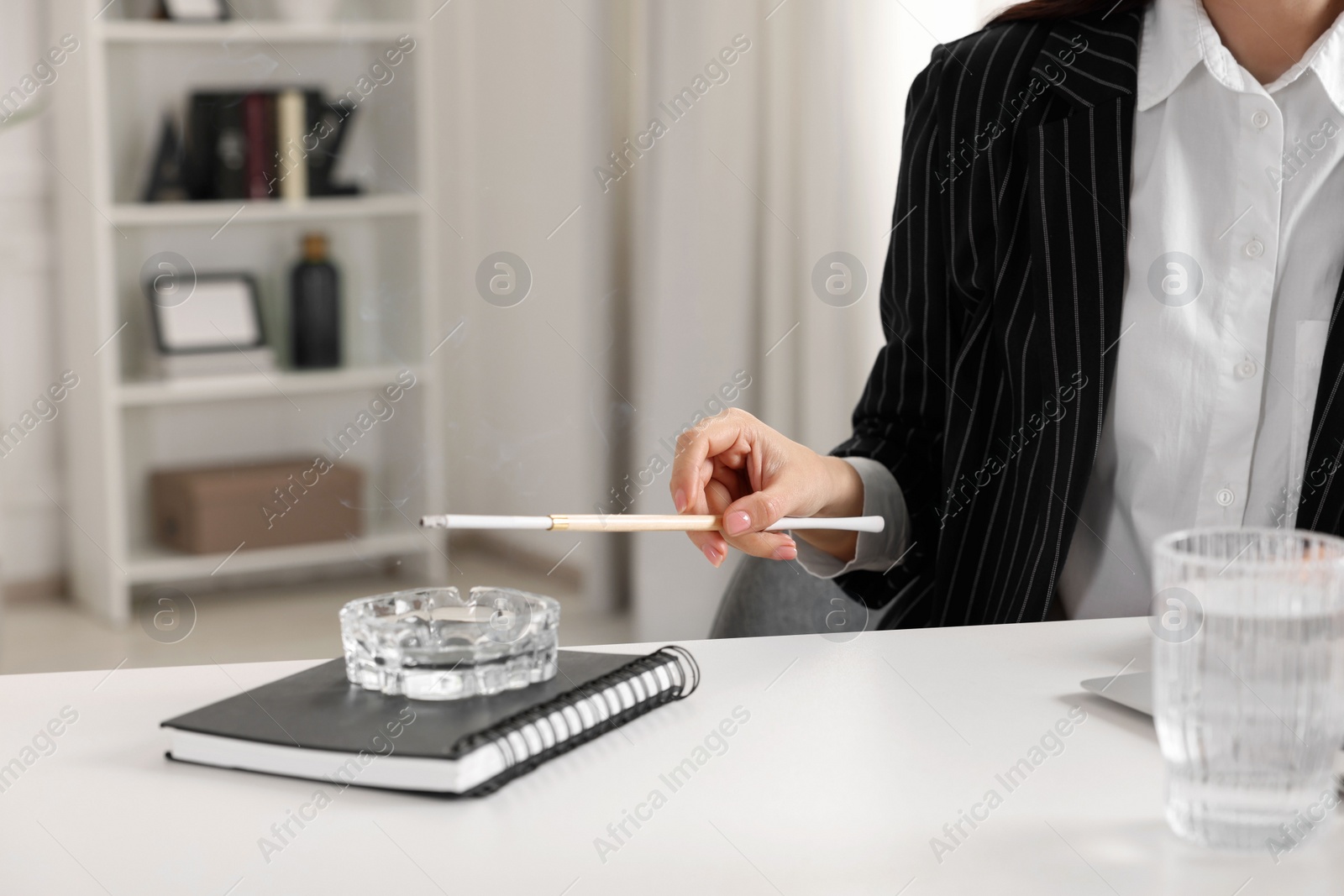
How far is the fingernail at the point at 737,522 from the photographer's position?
29.8 inches

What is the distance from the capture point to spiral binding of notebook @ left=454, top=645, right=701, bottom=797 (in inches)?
21.9

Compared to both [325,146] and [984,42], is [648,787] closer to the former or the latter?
[984,42]

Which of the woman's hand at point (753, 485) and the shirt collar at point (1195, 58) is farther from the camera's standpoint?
the shirt collar at point (1195, 58)

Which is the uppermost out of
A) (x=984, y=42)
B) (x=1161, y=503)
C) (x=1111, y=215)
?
(x=984, y=42)

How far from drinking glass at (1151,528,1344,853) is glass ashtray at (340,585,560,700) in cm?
28

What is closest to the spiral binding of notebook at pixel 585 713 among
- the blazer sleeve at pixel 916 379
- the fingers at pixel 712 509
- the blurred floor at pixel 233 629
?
the fingers at pixel 712 509

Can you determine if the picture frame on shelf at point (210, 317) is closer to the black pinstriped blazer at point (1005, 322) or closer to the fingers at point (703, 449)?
the black pinstriped blazer at point (1005, 322)

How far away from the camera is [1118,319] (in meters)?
0.95

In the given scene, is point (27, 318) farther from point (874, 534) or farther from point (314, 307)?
point (874, 534)

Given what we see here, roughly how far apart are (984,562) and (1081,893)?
0.55m

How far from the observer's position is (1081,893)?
0.47 metres

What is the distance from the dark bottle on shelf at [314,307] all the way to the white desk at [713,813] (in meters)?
2.06

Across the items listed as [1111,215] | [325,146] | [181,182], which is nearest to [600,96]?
[325,146]

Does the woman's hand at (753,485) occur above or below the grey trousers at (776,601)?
above
